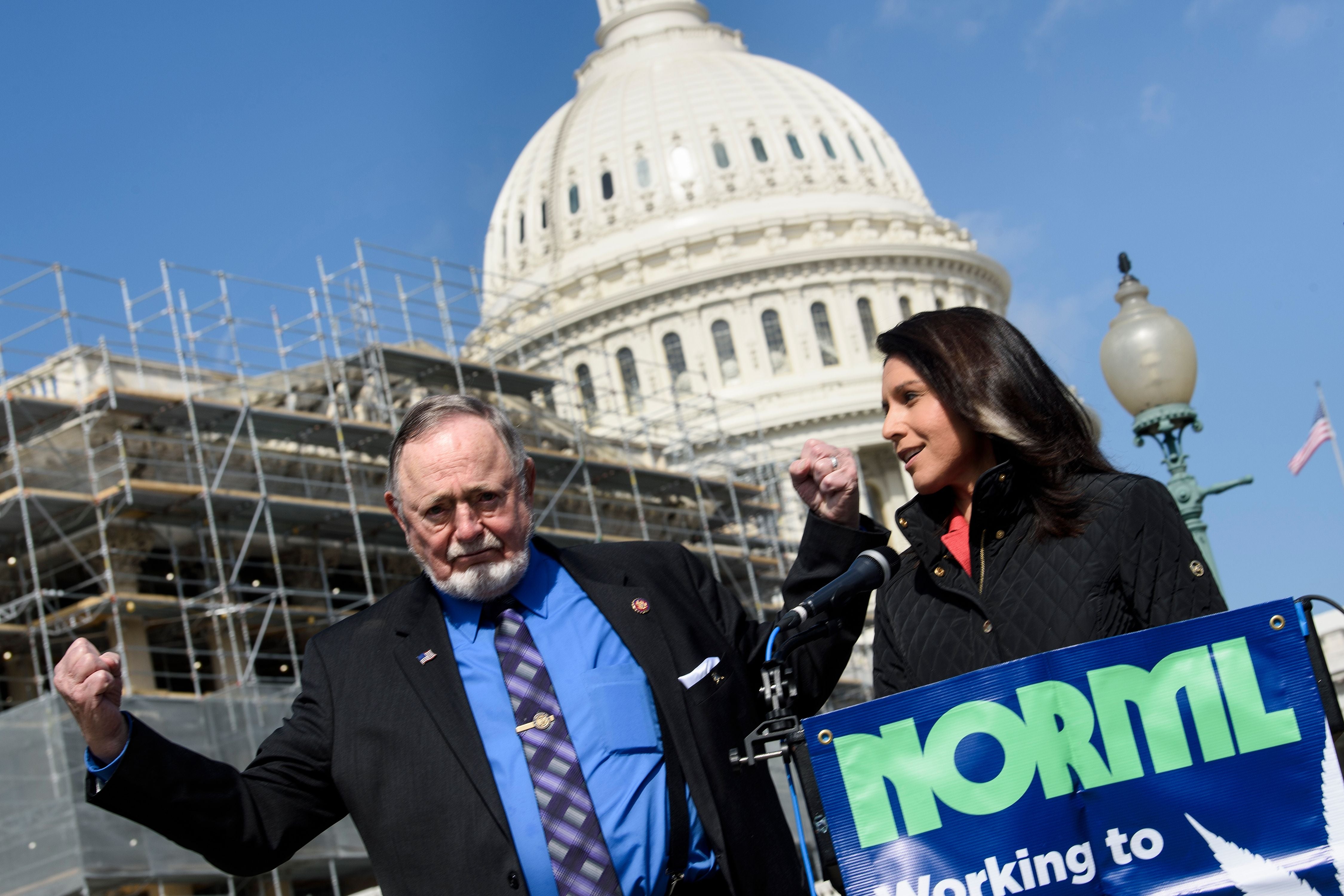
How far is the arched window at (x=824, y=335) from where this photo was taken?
54.5 metres

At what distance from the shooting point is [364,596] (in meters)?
25.2

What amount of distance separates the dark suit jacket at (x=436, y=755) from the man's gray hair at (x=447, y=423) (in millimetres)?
249

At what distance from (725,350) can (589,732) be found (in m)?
51.4

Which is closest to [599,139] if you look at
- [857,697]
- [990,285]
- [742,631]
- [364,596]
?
[990,285]

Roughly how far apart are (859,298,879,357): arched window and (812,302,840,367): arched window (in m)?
0.96

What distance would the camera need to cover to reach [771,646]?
3.14 m

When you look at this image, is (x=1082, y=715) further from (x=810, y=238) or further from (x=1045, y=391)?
(x=810, y=238)

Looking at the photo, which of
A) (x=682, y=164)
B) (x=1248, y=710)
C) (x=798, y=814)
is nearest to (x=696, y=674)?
(x=798, y=814)

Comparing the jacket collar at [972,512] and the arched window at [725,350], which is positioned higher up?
the arched window at [725,350]

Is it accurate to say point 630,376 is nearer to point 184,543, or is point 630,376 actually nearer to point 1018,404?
point 184,543

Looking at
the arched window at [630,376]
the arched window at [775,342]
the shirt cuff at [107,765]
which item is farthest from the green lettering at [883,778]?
the arched window at [775,342]

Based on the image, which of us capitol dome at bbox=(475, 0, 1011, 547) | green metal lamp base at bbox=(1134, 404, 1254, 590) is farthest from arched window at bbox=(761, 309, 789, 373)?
green metal lamp base at bbox=(1134, 404, 1254, 590)

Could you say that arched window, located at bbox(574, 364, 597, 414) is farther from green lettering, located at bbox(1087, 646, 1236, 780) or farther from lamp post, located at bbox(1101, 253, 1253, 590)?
green lettering, located at bbox(1087, 646, 1236, 780)

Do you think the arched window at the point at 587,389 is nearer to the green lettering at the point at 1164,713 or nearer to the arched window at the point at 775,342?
the arched window at the point at 775,342
